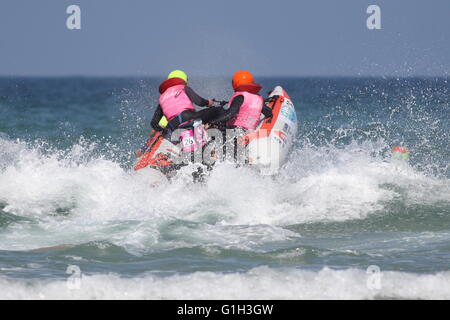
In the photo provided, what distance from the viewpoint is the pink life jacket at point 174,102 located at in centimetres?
1070

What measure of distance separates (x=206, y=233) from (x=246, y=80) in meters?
3.53

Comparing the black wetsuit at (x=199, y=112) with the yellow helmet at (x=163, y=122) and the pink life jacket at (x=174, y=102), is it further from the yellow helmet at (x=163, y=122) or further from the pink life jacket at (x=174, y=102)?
the yellow helmet at (x=163, y=122)

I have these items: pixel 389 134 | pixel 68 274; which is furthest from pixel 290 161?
pixel 389 134

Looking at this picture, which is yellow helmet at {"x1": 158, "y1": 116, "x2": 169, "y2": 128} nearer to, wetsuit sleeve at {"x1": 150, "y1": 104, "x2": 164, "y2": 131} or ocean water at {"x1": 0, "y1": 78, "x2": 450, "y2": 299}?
wetsuit sleeve at {"x1": 150, "y1": 104, "x2": 164, "y2": 131}

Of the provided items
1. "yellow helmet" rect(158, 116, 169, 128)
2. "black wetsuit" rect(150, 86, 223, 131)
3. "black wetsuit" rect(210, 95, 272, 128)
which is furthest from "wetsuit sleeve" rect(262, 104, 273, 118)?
"yellow helmet" rect(158, 116, 169, 128)

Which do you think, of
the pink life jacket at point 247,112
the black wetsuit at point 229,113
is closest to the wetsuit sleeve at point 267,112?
the pink life jacket at point 247,112

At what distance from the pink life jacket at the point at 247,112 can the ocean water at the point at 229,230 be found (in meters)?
0.79

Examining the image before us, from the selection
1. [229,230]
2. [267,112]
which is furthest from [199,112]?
[229,230]

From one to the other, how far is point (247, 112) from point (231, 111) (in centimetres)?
36

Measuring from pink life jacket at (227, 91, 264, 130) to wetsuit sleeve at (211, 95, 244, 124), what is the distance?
137 millimetres

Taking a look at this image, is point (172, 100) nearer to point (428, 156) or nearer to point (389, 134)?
point (428, 156)

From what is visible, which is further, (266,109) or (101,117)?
(101,117)

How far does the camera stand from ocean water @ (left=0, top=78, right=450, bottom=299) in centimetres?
637

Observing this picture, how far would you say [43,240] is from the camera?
7965mm
